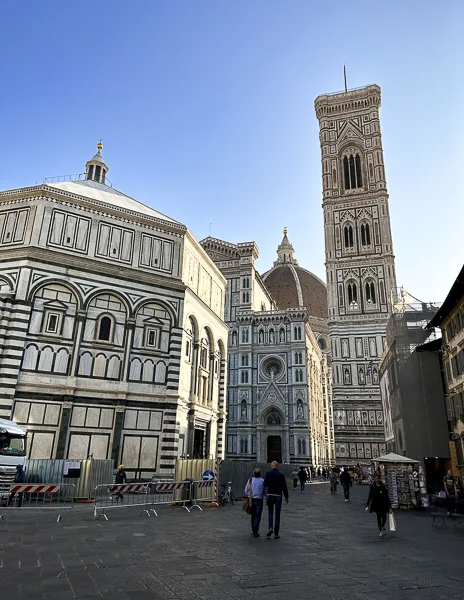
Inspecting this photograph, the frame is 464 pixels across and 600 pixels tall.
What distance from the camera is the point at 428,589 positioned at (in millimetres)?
4668

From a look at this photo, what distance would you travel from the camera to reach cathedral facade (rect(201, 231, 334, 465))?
41.9 m

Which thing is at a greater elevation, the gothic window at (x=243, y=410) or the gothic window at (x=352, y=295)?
the gothic window at (x=352, y=295)

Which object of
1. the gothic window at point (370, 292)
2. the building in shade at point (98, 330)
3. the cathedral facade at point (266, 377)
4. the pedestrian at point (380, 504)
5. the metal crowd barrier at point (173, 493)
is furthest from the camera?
the gothic window at point (370, 292)

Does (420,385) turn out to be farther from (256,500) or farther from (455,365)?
(256,500)

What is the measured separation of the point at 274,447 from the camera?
139ft

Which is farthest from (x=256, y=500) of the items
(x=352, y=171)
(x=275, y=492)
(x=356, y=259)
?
(x=352, y=171)

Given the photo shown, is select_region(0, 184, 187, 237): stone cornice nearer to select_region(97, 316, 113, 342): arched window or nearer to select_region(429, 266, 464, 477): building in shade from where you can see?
select_region(97, 316, 113, 342): arched window

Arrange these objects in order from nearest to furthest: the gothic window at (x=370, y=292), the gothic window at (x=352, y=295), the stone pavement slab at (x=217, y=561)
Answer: the stone pavement slab at (x=217, y=561), the gothic window at (x=370, y=292), the gothic window at (x=352, y=295)

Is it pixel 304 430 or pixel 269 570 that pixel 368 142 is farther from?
pixel 269 570

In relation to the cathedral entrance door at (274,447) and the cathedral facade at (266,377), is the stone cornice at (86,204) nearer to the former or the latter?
the cathedral facade at (266,377)

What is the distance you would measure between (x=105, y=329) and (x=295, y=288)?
60346mm

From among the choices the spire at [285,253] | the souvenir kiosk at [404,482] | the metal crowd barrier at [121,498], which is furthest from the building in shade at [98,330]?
the spire at [285,253]

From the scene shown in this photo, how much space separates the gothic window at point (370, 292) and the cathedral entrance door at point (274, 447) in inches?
661

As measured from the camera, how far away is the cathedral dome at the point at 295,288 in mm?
76000
